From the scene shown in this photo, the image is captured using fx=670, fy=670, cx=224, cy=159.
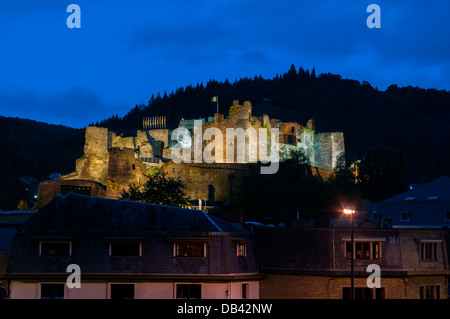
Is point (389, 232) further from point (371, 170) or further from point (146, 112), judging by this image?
point (146, 112)

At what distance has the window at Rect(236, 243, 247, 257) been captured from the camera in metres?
33.2

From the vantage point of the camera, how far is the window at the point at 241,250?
33156mm

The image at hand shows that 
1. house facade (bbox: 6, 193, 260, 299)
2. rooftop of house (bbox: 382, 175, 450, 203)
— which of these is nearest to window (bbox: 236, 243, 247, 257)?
house facade (bbox: 6, 193, 260, 299)

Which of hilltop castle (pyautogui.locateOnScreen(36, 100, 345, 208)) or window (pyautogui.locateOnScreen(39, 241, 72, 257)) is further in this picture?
hilltop castle (pyautogui.locateOnScreen(36, 100, 345, 208))

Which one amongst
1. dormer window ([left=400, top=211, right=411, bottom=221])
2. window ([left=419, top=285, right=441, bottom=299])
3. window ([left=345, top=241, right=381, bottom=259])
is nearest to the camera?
window ([left=345, top=241, right=381, bottom=259])

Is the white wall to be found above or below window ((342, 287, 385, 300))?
above

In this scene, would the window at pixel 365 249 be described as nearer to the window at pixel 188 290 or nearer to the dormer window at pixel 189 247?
the dormer window at pixel 189 247

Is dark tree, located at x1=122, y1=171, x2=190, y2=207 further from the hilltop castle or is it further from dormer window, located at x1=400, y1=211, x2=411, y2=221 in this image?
dormer window, located at x1=400, y1=211, x2=411, y2=221

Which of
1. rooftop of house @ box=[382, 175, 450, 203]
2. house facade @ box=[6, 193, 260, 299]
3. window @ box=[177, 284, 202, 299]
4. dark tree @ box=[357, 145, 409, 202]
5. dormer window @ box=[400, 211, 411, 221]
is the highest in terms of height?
dark tree @ box=[357, 145, 409, 202]

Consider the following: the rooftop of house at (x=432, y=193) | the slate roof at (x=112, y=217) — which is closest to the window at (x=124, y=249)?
the slate roof at (x=112, y=217)

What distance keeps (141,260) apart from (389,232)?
13.1 m

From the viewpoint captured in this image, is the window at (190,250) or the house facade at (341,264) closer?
the window at (190,250)

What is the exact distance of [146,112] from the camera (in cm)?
19088

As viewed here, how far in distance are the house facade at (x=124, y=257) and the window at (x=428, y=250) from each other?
937cm
